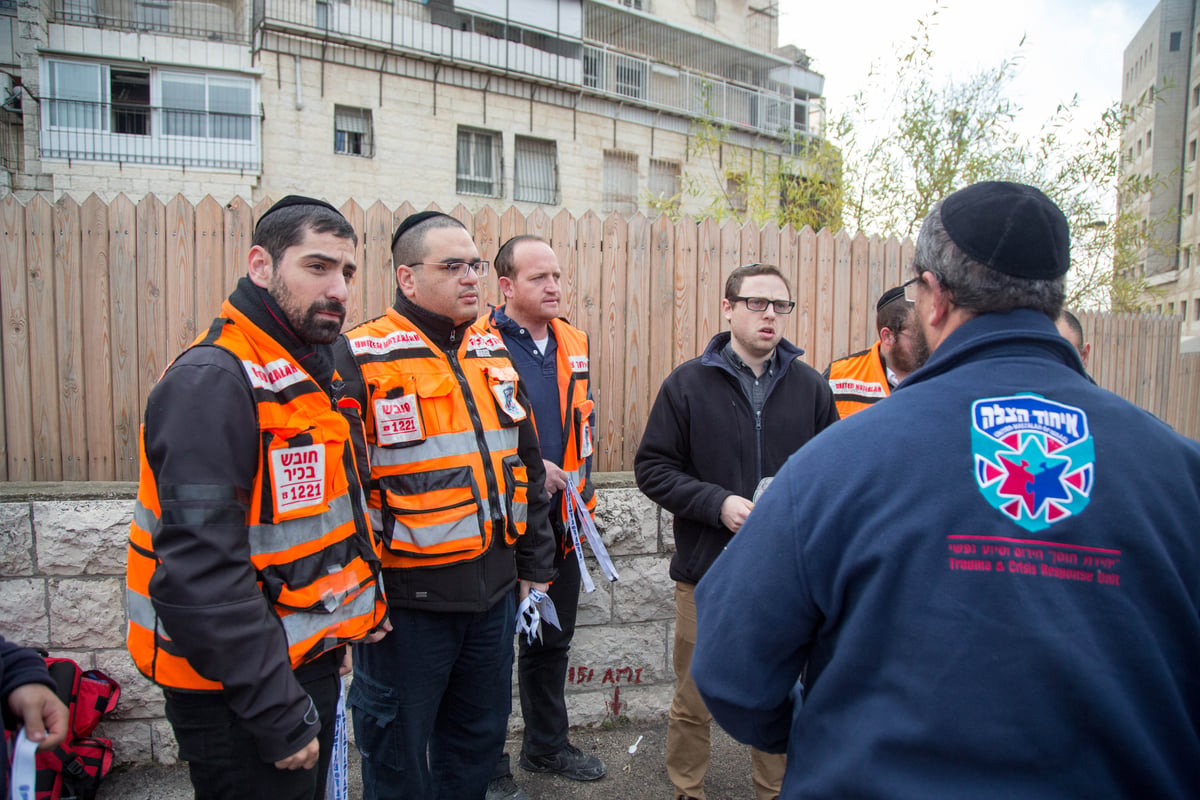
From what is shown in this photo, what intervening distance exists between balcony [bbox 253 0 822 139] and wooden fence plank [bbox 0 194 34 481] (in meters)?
13.2

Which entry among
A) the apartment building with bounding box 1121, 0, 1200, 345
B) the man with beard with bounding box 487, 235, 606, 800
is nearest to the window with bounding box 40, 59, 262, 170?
the man with beard with bounding box 487, 235, 606, 800

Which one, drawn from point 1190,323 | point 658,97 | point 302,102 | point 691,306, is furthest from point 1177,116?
point 691,306

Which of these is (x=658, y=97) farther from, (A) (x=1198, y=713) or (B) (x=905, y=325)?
(A) (x=1198, y=713)

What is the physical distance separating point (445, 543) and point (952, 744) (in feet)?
5.87

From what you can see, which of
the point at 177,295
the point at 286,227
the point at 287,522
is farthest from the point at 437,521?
the point at 177,295

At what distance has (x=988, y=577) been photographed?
1.19m

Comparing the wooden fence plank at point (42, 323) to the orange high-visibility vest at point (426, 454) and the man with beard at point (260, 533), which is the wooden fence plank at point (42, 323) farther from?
the man with beard at point (260, 533)

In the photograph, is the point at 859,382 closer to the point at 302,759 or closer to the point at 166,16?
the point at 302,759

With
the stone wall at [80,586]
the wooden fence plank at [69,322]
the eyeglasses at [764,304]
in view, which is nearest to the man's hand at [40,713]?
the stone wall at [80,586]

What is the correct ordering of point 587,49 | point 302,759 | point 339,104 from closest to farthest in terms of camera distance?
point 302,759
point 339,104
point 587,49

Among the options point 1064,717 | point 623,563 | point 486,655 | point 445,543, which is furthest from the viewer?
point 623,563

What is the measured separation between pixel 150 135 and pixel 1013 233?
67.1ft


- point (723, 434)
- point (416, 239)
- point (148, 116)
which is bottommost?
point (723, 434)

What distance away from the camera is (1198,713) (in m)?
1.23
